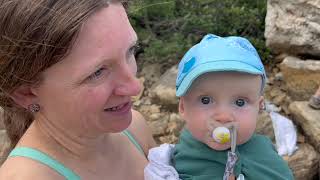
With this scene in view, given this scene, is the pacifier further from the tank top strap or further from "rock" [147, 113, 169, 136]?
→ "rock" [147, 113, 169, 136]

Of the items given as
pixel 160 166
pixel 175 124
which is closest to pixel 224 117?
pixel 160 166

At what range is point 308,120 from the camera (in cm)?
308

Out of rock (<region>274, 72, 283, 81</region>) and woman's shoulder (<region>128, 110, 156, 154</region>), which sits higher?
woman's shoulder (<region>128, 110, 156, 154</region>)

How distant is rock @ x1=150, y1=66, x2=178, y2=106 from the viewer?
348cm

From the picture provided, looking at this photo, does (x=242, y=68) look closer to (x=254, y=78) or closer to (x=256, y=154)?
(x=254, y=78)

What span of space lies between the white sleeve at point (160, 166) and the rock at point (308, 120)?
154cm

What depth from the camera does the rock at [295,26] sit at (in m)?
3.40

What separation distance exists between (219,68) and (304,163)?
171cm

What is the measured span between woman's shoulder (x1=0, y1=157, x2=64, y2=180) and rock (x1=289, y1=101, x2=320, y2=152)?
6.47 ft

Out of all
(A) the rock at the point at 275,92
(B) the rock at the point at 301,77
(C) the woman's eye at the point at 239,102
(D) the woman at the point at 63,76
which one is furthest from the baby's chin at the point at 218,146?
(A) the rock at the point at 275,92

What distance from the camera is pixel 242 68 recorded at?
153 cm

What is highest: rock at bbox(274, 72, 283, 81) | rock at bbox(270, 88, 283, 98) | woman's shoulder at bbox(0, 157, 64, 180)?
woman's shoulder at bbox(0, 157, 64, 180)

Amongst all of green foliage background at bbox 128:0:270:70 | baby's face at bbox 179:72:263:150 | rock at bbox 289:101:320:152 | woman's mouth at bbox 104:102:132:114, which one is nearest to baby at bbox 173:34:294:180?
baby's face at bbox 179:72:263:150

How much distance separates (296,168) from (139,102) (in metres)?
1.17
